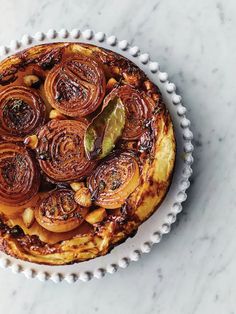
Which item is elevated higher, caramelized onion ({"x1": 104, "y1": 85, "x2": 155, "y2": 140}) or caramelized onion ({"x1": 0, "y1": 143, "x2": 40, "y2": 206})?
caramelized onion ({"x1": 104, "y1": 85, "x2": 155, "y2": 140})

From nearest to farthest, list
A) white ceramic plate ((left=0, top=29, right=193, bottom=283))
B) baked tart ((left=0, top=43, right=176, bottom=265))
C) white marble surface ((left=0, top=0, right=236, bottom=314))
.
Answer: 1. baked tart ((left=0, top=43, right=176, bottom=265))
2. white ceramic plate ((left=0, top=29, right=193, bottom=283))
3. white marble surface ((left=0, top=0, right=236, bottom=314))

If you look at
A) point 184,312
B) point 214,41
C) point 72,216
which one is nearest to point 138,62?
point 214,41

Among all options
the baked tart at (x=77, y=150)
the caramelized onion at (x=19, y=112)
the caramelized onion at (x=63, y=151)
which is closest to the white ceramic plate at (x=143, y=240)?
the baked tart at (x=77, y=150)

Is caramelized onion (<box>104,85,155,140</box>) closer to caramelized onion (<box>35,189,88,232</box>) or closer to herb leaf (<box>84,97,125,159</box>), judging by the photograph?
herb leaf (<box>84,97,125,159</box>)

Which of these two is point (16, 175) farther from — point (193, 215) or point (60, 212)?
point (193, 215)

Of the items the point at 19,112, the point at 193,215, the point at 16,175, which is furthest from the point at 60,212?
the point at 193,215

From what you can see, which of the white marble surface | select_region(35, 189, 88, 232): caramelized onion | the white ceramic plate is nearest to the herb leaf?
select_region(35, 189, 88, 232): caramelized onion

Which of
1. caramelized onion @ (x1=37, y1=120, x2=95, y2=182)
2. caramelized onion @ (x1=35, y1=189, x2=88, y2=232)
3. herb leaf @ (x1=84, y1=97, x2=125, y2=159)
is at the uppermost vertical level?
herb leaf @ (x1=84, y1=97, x2=125, y2=159)

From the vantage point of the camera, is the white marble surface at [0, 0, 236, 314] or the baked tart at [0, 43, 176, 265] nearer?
the baked tart at [0, 43, 176, 265]
